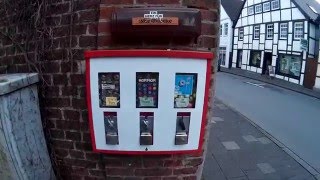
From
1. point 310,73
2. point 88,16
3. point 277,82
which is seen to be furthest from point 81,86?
point 277,82

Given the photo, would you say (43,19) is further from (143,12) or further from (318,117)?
(318,117)

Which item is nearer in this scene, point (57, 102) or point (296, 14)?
point (57, 102)

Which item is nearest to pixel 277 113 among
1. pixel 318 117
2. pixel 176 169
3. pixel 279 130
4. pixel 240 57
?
pixel 318 117

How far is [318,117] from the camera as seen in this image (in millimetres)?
11297

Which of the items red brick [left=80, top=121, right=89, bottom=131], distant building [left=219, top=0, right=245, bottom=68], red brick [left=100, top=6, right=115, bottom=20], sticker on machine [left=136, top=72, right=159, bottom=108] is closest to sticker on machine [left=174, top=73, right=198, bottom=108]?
sticker on machine [left=136, top=72, right=159, bottom=108]

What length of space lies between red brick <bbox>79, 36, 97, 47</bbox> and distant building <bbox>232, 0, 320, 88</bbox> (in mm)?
18883

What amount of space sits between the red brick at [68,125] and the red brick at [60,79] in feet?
1.01

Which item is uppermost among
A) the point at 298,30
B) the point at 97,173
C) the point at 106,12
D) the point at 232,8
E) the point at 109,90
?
the point at 232,8

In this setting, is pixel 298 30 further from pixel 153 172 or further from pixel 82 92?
pixel 82 92

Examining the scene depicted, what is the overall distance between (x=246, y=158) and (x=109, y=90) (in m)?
5.19

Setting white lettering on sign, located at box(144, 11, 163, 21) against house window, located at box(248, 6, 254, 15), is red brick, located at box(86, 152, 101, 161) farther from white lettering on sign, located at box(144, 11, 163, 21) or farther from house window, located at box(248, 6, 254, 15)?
house window, located at box(248, 6, 254, 15)

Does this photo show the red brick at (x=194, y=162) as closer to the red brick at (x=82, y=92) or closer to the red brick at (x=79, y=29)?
the red brick at (x=82, y=92)

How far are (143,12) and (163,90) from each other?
0.53 meters

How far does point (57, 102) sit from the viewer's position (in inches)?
92.6
